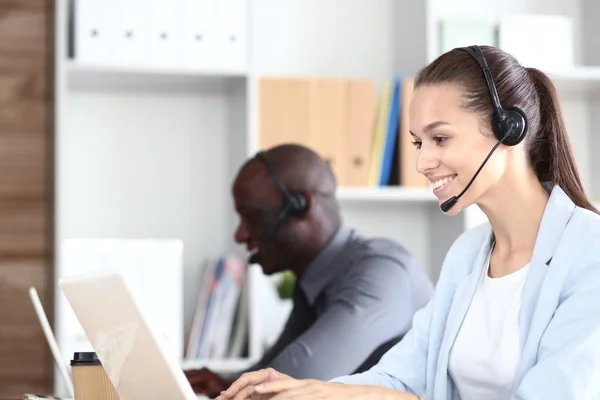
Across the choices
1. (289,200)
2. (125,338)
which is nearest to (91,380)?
(125,338)

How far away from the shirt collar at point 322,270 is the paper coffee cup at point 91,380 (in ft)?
3.79

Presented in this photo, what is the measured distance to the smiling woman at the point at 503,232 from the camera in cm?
140

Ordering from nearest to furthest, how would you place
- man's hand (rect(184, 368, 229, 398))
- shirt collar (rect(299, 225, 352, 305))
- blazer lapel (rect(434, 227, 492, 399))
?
1. blazer lapel (rect(434, 227, 492, 399))
2. man's hand (rect(184, 368, 229, 398))
3. shirt collar (rect(299, 225, 352, 305))

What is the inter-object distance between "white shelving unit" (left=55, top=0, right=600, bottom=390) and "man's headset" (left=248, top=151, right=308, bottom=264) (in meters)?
0.71

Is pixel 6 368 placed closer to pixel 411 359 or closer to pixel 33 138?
pixel 33 138

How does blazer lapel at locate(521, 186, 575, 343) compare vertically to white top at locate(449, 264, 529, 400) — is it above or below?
above

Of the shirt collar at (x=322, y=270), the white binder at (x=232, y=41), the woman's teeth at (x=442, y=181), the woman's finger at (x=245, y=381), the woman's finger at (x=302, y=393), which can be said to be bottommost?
the shirt collar at (x=322, y=270)

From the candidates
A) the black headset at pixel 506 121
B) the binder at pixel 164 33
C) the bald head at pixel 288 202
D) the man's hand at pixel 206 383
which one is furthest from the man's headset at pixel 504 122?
the binder at pixel 164 33

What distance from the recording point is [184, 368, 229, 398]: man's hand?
2.09m

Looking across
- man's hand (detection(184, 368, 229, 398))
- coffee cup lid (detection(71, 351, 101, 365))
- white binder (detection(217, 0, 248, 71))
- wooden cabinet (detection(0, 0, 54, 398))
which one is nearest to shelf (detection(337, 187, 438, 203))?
white binder (detection(217, 0, 248, 71))

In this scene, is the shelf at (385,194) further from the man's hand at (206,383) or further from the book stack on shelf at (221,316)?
→ the man's hand at (206,383)

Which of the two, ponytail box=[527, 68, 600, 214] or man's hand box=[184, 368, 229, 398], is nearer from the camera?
ponytail box=[527, 68, 600, 214]

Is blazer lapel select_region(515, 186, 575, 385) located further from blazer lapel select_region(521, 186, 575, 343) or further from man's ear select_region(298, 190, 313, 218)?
man's ear select_region(298, 190, 313, 218)

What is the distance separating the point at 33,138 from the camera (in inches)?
127
